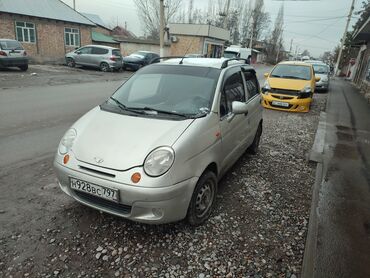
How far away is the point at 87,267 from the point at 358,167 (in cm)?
536

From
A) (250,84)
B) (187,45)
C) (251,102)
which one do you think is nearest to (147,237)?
(251,102)

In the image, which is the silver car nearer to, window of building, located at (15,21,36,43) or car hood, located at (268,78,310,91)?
car hood, located at (268,78,310,91)

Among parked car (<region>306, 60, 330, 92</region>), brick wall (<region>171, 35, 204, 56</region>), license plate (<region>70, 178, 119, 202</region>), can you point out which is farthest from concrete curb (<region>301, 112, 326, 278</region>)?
brick wall (<region>171, 35, 204, 56</region>)

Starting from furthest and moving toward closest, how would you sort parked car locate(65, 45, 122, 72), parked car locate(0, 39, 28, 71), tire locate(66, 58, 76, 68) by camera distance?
1. tire locate(66, 58, 76, 68)
2. parked car locate(65, 45, 122, 72)
3. parked car locate(0, 39, 28, 71)

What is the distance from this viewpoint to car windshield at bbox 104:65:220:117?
11.4 feet

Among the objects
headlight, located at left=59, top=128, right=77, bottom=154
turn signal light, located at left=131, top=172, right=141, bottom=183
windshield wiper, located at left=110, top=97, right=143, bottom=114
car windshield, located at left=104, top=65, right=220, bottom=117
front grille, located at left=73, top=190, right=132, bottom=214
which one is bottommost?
front grille, located at left=73, top=190, right=132, bottom=214

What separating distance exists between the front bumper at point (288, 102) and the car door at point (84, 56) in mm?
15395

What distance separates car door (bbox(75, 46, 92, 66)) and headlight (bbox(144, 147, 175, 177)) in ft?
67.6

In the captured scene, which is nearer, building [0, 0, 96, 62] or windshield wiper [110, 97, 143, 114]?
windshield wiper [110, 97, 143, 114]

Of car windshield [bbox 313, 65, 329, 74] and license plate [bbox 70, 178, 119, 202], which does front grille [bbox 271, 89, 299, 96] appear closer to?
car windshield [bbox 313, 65, 329, 74]

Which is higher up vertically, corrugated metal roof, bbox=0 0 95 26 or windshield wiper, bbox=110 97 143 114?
corrugated metal roof, bbox=0 0 95 26

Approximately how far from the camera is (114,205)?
2822 millimetres

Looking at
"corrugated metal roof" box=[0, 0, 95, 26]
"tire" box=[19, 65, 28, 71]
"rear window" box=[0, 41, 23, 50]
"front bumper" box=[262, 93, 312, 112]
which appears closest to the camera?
"front bumper" box=[262, 93, 312, 112]

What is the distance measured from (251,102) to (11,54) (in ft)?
52.6
